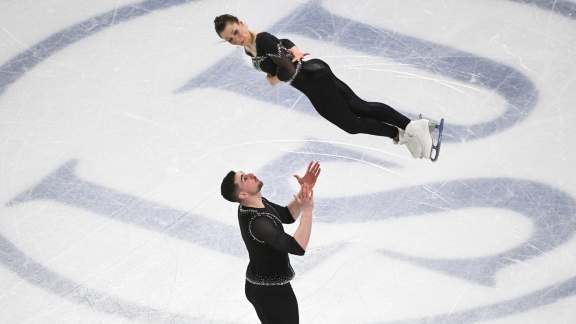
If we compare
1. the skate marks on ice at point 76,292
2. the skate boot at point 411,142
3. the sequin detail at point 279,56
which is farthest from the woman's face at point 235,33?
the skate marks on ice at point 76,292

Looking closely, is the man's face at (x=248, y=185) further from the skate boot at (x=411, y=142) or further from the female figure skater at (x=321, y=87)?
the skate boot at (x=411, y=142)

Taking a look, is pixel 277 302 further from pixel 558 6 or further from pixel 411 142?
pixel 558 6

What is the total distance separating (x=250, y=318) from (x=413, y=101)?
7.51 feet

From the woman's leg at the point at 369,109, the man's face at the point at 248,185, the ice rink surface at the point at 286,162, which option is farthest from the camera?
the ice rink surface at the point at 286,162

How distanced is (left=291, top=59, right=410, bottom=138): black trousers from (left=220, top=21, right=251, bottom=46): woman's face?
41cm

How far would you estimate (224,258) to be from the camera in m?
7.20

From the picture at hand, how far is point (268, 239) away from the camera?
5801mm

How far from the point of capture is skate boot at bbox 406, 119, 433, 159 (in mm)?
6852

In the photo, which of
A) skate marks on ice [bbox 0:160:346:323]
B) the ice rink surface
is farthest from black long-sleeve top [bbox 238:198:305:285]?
skate marks on ice [bbox 0:160:346:323]

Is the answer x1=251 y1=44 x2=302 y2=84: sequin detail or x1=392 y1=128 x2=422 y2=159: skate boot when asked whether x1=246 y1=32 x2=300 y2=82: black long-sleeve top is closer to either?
x1=251 y1=44 x2=302 y2=84: sequin detail

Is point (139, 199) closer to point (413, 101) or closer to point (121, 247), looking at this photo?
point (121, 247)

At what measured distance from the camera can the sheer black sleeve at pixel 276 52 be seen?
640cm

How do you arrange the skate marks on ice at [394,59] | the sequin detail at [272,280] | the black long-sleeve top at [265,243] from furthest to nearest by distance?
the skate marks on ice at [394,59] < the sequin detail at [272,280] < the black long-sleeve top at [265,243]

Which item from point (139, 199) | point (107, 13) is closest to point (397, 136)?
point (139, 199)
